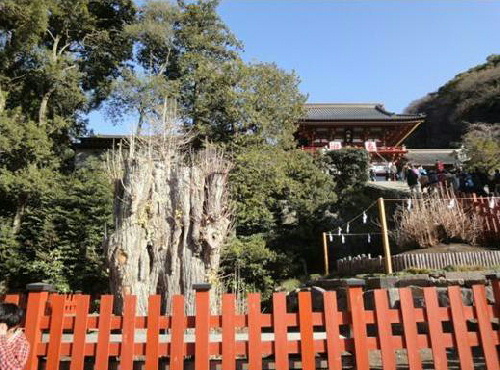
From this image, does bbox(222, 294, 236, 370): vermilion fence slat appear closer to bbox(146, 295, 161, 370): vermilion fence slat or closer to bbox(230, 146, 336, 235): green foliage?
bbox(146, 295, 161, 370): vermilion fence slat

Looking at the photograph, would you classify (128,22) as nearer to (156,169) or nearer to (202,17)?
(202,17)

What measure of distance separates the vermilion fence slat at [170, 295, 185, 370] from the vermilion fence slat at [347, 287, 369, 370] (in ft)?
4.75

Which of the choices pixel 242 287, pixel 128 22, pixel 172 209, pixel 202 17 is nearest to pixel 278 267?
pixel 242 287

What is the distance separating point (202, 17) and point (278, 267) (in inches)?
505

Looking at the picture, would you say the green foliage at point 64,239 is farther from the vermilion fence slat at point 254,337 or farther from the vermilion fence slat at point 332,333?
the vermilion fence slat at point 332,333

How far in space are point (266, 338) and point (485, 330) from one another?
1.89m

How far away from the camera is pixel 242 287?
38.9 feet

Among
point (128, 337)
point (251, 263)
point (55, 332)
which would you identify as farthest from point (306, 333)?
point (251, 263)

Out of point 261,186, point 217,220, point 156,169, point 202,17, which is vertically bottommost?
point 217,220

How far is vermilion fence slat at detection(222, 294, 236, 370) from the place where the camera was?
3.26 m

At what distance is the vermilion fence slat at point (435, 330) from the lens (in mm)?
3271

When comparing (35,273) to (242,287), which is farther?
(35,273)

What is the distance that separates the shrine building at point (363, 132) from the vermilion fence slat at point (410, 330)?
21117 millimetres

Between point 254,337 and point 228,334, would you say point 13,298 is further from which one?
point 254,337
